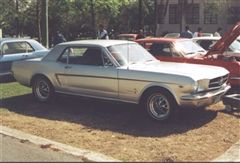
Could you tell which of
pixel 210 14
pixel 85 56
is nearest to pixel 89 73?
pixel 85 56

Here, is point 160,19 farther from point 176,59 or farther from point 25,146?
point 25,146

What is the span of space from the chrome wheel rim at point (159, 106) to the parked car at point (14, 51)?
19.9ft

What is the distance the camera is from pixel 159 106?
343 inches

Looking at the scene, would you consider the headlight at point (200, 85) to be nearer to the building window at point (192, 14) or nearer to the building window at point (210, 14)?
the building window at point (210, 14)

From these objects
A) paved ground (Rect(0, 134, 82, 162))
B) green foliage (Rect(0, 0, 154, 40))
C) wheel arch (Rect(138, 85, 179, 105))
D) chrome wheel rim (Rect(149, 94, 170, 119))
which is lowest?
paved ground (Rect(0, 134, 82, 162))

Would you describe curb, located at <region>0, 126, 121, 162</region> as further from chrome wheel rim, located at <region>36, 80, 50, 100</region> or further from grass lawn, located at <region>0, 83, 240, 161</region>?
chrome wheel rim, located at <region>36, 80, 50, 100</region>

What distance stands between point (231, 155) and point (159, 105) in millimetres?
2227

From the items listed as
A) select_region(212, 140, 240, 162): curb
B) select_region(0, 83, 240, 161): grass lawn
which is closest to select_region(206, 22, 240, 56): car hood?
select_region(0, 83, 240, 161): grass lawn

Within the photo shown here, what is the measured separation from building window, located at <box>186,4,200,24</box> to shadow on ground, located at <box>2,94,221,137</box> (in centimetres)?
5285

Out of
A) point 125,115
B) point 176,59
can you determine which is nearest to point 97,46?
point 125,115

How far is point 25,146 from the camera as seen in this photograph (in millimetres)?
7211

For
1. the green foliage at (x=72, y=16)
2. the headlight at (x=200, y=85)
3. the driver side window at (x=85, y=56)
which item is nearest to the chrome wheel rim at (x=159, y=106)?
the headlight at (x=200, y=85)

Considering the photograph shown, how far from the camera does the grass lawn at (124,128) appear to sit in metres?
6.89

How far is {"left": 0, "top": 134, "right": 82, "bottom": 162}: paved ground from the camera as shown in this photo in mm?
6469
